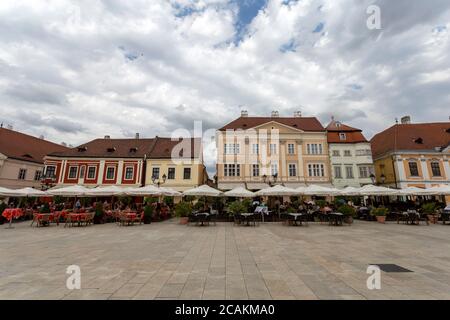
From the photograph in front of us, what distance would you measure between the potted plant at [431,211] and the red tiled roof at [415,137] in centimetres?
1658

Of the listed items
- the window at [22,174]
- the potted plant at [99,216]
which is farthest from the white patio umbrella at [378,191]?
the window at [22,174]

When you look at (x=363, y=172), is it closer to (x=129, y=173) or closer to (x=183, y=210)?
(x=183, y=210)

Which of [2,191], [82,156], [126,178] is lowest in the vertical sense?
[2,191]

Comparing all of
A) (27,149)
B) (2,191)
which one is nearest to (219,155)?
(2,191)

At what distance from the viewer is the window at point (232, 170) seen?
3003 cm

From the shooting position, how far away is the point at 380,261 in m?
5.93

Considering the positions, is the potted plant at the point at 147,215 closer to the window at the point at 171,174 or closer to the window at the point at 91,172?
the window at the point at 171,174

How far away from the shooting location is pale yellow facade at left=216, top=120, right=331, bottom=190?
29688 millimetres

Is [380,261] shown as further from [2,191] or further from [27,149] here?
[27,149]

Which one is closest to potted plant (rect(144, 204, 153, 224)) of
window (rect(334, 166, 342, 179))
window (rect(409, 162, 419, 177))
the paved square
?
the paved square

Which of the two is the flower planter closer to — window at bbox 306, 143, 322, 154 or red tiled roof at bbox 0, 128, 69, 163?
window at bbox 306, 143, 322, 154

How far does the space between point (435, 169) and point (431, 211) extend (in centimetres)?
1915
